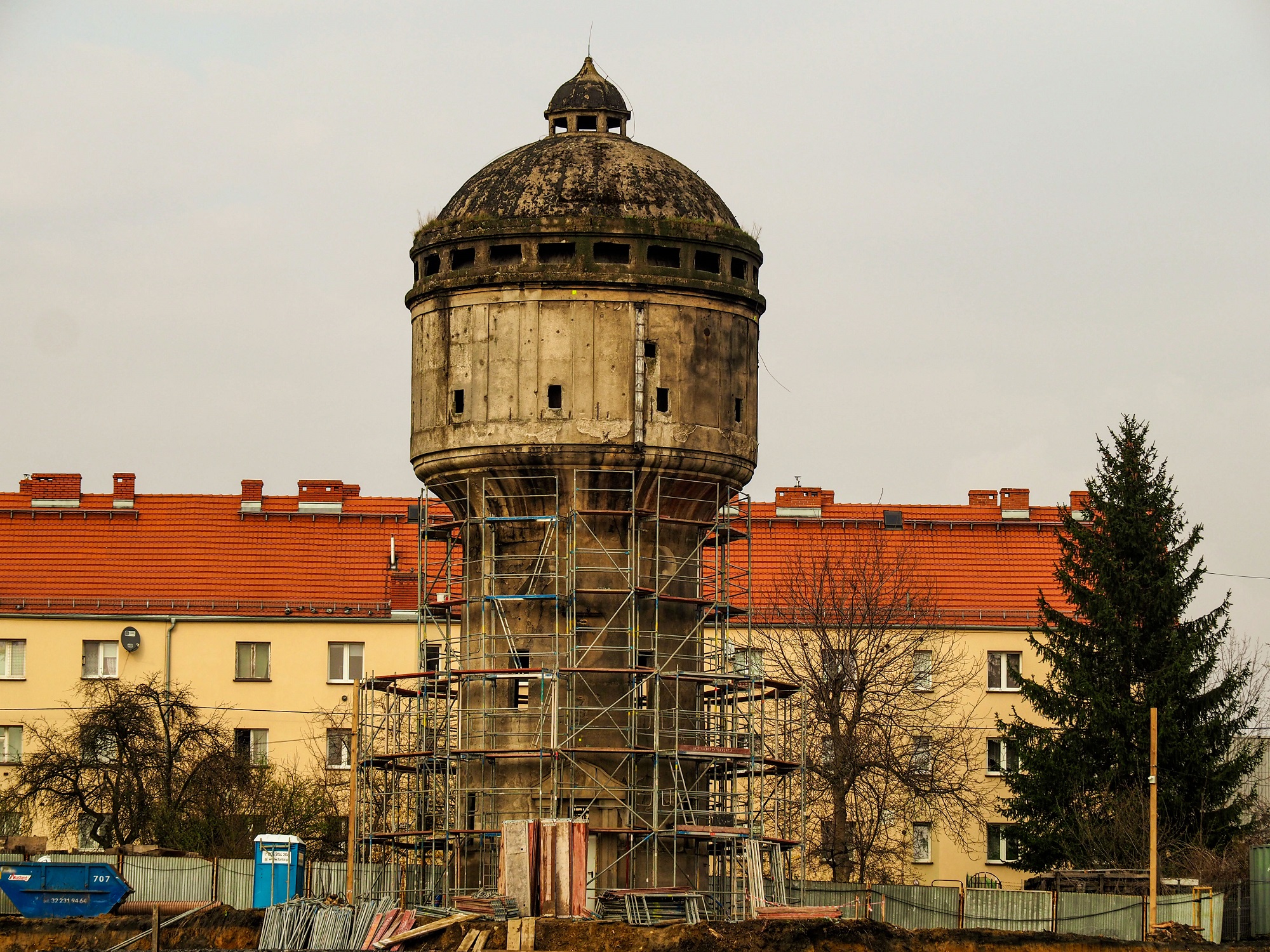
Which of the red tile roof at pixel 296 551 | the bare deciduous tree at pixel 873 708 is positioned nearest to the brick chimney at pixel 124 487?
the red tile roof at pixel 296 551

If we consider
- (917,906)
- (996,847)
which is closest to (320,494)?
(996,847)

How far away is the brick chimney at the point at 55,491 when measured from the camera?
69.3 metres

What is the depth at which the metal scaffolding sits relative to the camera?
42.4m

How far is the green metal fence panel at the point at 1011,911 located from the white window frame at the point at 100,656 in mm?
29907

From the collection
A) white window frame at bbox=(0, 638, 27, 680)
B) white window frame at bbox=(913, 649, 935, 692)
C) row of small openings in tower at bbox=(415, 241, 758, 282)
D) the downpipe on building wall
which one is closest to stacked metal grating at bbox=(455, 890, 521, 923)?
the downpipe on building wall

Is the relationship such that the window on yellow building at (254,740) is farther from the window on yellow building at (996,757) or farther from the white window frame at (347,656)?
the window on yellow building at (996,757)

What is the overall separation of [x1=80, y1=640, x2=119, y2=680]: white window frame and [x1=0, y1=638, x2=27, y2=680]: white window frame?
5.59ft

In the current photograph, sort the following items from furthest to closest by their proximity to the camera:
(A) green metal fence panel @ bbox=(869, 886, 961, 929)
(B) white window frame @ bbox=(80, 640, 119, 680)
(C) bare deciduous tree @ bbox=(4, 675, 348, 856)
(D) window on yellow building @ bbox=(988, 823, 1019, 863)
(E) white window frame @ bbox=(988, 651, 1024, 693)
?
(E) white window frame @ bbox=(988, 651, 1024, 693) → (B) white window frame @ bbox=(80, 640, 119, 680) → (D) window on yellow building @ bbox=(988, 823, 1019, 863) → (C) bare deciduous tree @ bbox=(4, 675, 348, 856) → (A) green metal fence panel @ bbox=(869, 886, 961, 929)

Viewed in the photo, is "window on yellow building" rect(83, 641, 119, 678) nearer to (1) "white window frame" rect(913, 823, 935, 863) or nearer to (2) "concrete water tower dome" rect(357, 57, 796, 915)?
(2) "concrete water tower dome" rect(357, 57, 796, 915)

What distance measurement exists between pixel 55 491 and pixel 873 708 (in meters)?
26.5

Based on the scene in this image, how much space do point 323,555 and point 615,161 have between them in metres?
25.5

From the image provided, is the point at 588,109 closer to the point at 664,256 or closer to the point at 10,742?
the point at 664,256

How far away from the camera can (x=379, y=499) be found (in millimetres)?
70000

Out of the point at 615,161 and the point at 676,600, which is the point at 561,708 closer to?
the point at 676,600
